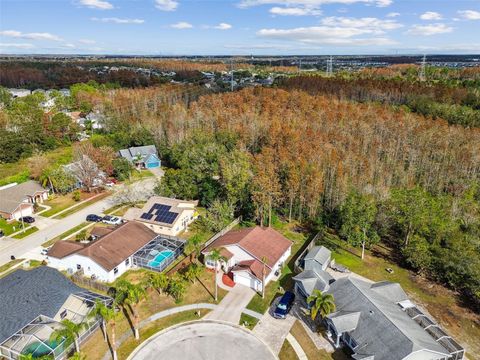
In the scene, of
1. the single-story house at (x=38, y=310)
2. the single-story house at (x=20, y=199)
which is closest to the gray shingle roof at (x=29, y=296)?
the single-story house at (x=38, y=310)

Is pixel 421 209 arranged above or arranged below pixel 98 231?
above

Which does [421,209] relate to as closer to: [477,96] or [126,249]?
[126,249]

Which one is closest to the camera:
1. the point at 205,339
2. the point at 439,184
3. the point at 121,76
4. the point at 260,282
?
the point at 205,339

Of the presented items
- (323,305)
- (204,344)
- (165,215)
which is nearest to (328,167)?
(165,215)

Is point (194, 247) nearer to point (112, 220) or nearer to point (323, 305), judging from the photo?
point (112, 220)

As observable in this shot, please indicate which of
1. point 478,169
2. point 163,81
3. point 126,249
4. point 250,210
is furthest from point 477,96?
point 163,81

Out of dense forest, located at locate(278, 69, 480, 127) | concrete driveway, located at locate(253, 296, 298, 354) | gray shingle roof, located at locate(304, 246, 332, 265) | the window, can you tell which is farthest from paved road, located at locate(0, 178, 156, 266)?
dense forest, located at locate(278, 69, 480, 127)

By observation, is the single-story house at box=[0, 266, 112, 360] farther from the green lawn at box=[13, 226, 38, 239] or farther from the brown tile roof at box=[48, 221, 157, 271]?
the green lawn at box=[13, 226, 38, 239]
